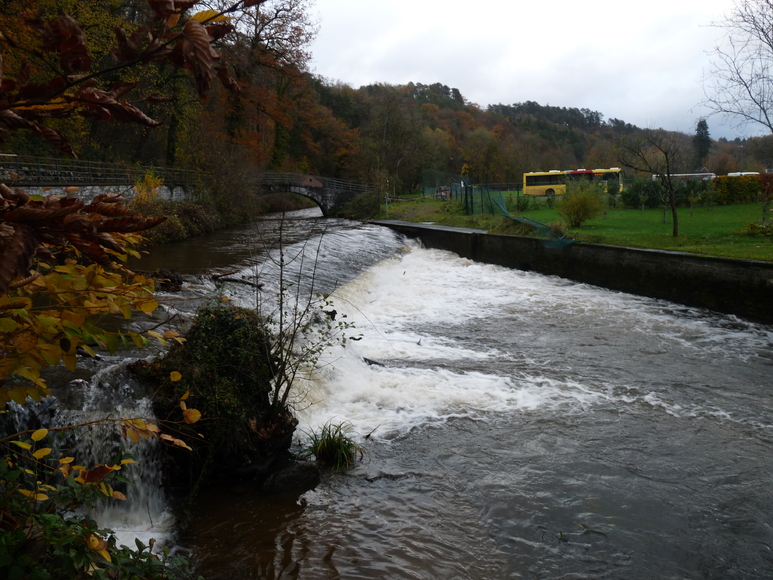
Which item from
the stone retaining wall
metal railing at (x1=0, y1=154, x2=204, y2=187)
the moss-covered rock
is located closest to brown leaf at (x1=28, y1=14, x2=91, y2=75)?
the moss-covered rock

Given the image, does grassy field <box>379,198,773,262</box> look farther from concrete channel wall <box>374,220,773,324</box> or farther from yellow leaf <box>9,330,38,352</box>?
yellow leaf <box>9,330,38,352</box>

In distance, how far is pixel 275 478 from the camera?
517 centimetres

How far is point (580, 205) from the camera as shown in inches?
826

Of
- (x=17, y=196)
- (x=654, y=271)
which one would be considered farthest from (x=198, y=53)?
(x=654, y=271)

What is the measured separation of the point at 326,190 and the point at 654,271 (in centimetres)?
2853

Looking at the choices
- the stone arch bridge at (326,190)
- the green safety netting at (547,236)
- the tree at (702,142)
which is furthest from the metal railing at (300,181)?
the tree at (702,142)

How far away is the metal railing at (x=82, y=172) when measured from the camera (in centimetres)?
1711

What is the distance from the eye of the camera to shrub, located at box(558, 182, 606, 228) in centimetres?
2092

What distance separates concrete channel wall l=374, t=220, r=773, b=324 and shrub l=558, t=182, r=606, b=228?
3.93m

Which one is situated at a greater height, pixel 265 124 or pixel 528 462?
pixel 265 124

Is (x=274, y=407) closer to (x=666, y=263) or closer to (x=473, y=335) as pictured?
(x=473, y=335)

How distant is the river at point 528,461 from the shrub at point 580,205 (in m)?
10.2

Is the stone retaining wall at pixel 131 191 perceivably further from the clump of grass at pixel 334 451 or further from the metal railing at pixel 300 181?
the clump of grass at pixel 334 451

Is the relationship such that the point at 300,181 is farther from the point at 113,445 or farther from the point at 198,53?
the point at 198,53
